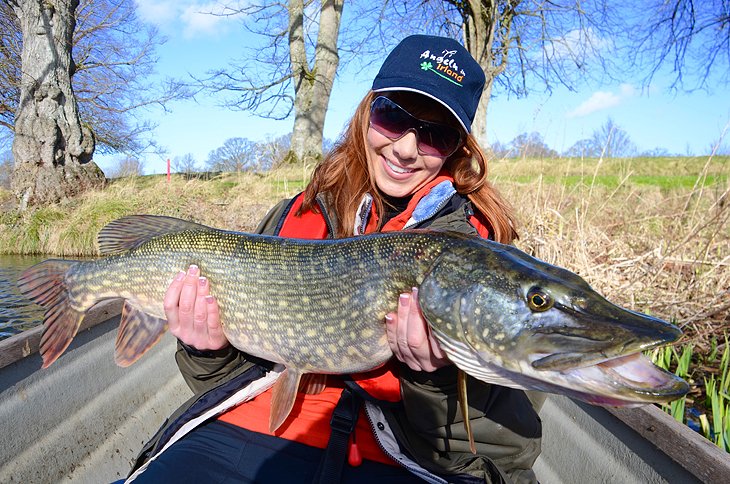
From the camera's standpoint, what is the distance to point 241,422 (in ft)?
5.67

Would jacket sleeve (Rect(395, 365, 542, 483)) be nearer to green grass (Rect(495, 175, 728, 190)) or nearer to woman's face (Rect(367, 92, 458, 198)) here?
woman's face (Rect(367, 92, 458, 198))

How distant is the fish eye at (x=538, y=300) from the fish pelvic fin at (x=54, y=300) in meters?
1.68

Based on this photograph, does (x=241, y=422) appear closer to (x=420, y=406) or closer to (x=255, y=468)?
(x=255, y=468)

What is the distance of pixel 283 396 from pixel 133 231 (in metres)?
0.95

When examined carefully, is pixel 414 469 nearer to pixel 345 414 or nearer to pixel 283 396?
pixel 345 414

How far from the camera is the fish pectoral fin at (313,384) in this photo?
5.76 ft

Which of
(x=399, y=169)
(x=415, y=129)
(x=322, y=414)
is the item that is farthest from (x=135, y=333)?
(x=415, y=129)

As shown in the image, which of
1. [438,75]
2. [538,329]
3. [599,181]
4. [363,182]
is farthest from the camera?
[599,181]

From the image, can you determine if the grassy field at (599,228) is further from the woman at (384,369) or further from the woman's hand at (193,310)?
the woman's hand at (193,310)

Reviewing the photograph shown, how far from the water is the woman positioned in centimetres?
354

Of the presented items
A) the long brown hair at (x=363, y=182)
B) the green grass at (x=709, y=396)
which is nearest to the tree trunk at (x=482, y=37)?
the green grass at (x=709, y=396)

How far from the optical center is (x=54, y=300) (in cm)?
191

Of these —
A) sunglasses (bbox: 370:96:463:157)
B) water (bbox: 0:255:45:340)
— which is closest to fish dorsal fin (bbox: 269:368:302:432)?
sunglasses (bbox: 370:96:463:157)

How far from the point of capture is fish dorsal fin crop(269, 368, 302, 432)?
158 centimetres
